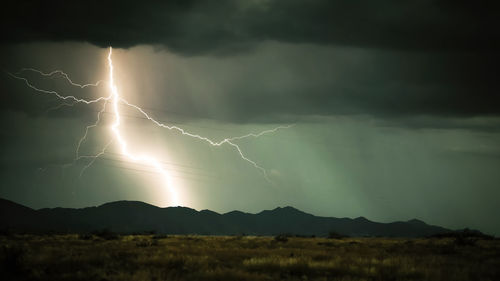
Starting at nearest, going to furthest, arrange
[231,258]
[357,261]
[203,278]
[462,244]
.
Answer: [203,278] < [357,261] < [231,258] < [462,244]

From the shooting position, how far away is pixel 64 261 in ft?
62.6

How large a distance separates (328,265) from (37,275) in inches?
434

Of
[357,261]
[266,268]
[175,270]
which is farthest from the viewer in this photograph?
[357,261]

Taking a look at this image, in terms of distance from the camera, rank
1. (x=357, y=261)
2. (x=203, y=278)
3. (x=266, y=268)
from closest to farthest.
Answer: (x=203, y=278) < (x=266, y=268) < (x=357, y=261)

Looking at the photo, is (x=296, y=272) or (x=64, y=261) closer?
(x=296, y=272)

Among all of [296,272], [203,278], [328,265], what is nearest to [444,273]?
[328,265]

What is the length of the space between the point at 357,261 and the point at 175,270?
8.97 m

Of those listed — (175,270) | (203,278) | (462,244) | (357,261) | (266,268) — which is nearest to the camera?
(203,278)

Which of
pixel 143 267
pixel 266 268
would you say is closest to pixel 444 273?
pixel 266 268

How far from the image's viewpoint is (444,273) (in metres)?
17.1

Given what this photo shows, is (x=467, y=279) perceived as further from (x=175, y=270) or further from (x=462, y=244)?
(x=462, y=244)

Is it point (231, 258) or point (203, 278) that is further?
point (231, 258)

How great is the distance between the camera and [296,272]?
17469 mm

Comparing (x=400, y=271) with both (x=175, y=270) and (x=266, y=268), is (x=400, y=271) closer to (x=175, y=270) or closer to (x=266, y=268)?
(x=266, y=268)
